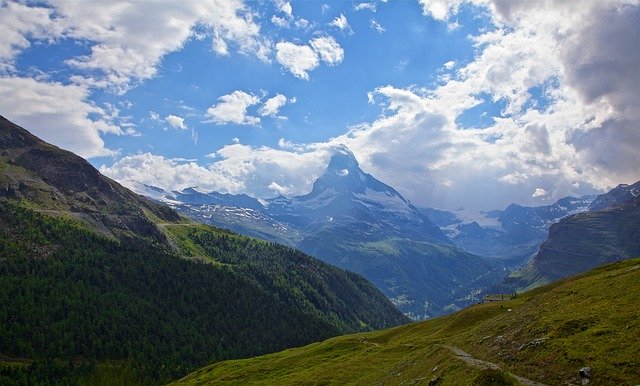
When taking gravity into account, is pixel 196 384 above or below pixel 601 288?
below

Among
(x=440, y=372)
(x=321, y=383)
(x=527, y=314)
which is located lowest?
(x=321, y=383)

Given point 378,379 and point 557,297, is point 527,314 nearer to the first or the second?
point 557,297

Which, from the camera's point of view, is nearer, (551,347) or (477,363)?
(551,347)

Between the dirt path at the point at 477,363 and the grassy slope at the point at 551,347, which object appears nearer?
the grassy slope at the point at 551,347

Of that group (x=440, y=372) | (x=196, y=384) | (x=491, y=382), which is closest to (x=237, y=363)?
(x=196, y=384)

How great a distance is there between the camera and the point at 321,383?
277 ft

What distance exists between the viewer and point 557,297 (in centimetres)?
6606

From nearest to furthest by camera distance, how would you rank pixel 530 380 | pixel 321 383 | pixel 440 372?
1. pixel 530 380
2. pixel 440 372
3. pixel 321 383

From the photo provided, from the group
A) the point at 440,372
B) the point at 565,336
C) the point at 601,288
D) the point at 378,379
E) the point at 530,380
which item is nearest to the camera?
the point at 530,380

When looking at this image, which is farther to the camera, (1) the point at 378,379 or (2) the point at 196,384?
(2) the point at 196,384

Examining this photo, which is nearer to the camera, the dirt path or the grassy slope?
the grassy slope

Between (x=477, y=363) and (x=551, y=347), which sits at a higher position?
(x=551, y=347)

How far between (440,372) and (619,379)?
815 inches

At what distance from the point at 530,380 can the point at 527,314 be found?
827 inches
